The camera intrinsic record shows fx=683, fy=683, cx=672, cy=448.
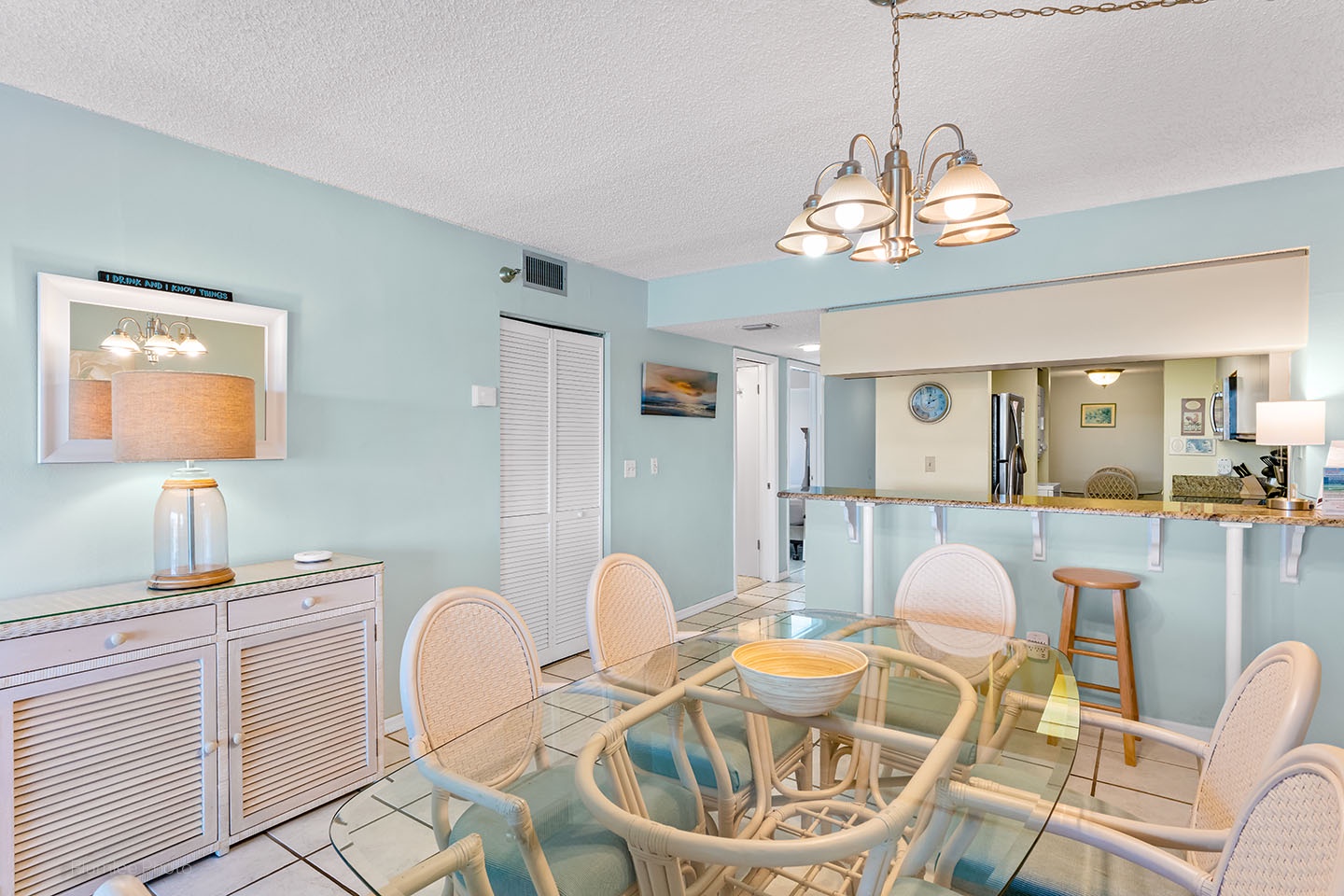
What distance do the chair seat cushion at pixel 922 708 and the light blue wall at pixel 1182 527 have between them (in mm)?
1904

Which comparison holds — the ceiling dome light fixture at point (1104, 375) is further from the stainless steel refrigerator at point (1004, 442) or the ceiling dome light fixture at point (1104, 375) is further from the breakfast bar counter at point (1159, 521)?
the breakfast bar counter at point (1159, 521)

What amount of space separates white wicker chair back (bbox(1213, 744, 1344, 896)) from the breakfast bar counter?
222cm

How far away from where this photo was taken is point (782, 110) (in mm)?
2311

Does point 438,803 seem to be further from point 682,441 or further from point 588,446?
point 682,441

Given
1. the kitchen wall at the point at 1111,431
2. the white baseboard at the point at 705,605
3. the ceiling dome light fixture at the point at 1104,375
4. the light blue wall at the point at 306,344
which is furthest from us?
the kitchen wall at the point at 1111,431

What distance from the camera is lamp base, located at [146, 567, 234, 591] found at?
2.18 meters

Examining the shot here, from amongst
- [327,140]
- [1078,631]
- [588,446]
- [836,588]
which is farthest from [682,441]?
[327,140]

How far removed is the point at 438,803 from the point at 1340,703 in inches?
137

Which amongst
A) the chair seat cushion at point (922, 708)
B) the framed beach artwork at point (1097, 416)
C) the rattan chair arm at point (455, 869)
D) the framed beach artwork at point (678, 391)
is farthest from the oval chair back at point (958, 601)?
the framed beach artwork at point (1097, 416)

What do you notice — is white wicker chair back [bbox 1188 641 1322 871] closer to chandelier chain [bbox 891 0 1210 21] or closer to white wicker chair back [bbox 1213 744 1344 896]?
white wicker chair back [bbox 1213 744 1344 896]

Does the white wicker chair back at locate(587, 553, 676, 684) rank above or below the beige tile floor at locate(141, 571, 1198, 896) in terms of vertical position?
above

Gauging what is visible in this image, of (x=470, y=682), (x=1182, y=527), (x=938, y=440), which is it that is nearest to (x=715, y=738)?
(x=470, y=682)

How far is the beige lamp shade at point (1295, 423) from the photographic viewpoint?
2688 millimetres

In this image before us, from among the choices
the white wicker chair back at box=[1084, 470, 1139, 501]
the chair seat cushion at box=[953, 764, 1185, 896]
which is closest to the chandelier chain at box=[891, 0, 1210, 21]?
the chair seat cushion at box=[953, 764, 1185, 896]
